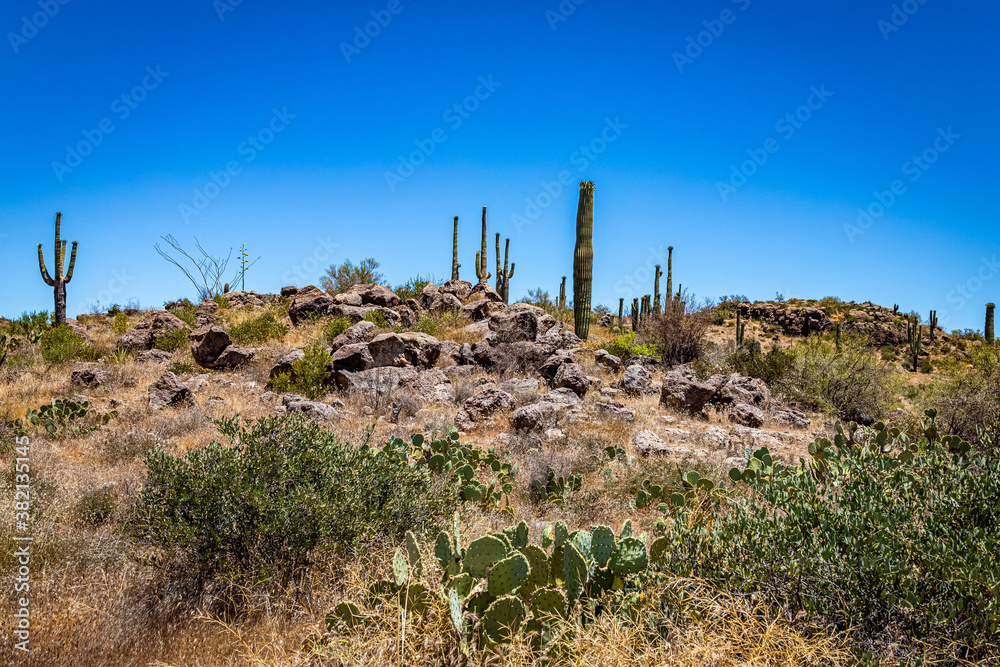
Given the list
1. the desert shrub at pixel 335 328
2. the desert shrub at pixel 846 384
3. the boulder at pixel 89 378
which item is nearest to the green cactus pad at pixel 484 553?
the desert shrub at pixel 846 384

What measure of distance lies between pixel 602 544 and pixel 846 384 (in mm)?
9698

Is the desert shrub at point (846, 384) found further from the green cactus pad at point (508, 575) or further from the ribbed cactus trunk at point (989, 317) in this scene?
the ribbed cactus trunk at point (989, 317)

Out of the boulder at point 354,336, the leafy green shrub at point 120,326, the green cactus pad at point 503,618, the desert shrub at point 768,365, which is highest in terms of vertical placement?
the leafy green shrub at point 120,326

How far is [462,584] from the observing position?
2.68 meters

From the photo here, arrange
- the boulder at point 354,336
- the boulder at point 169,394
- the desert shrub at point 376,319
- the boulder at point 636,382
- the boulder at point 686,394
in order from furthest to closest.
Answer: the desert shrub at point 376,319 < the boulder at point 354,336 < the boulder at point 636,382 < the boulder at point 686,394 < the boulder at point 169,394

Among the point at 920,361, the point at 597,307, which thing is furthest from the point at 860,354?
the point at 597,307

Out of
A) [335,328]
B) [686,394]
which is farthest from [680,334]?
[335,328]

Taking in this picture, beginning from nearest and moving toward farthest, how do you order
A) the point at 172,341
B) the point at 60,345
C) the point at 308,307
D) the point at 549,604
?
the point at 549,604 < the point at 60,345 < the point at 172,341 < the point at 308,307

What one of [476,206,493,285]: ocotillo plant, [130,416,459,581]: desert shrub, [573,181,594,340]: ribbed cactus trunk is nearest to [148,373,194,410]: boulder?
[130,416,459,581]: desert shrub

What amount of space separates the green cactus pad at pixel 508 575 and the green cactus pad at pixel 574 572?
0.20 metres

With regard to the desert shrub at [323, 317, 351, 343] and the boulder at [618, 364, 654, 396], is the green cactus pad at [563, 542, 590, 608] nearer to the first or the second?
the boulder at [618, 364, 654, 396]

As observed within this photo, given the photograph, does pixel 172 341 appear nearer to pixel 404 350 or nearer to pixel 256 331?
pixel 256 331

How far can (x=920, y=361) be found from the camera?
2552 centimetres

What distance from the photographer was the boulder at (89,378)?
9977 mm
